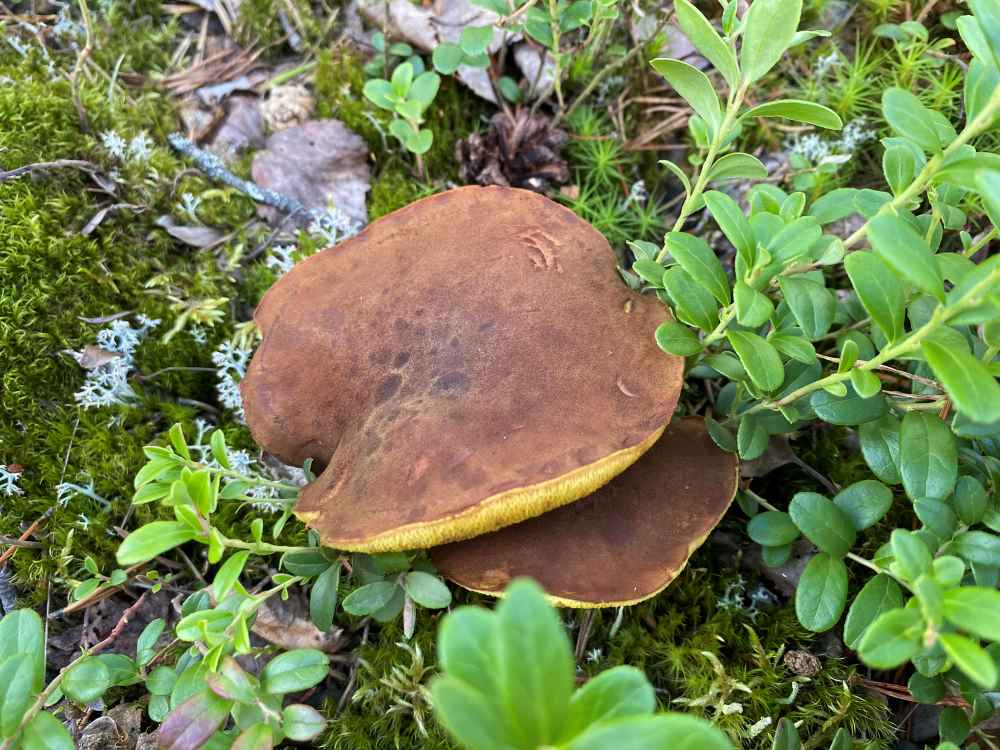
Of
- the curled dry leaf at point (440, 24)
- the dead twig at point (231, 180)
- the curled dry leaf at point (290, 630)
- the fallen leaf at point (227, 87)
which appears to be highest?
the curled dry leaf at point (440, 24)

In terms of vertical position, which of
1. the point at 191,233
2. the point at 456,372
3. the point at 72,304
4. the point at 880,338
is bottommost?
the point at 72,304

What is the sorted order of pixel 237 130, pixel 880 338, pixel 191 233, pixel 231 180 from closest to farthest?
pixel 880 338
pixel 191 233
pixel 231 180
pixel 237 130

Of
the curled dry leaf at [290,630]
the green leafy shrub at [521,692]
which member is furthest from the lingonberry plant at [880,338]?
the curled dry leaf at [290,630]

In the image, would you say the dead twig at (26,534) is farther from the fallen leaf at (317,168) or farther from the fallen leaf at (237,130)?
the fallen leaf at (237,130)

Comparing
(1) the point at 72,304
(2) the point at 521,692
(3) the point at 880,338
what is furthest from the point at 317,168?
(2) the point at 521,692

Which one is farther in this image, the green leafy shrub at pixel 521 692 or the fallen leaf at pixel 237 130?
the fallen leaf at pixel 237 130

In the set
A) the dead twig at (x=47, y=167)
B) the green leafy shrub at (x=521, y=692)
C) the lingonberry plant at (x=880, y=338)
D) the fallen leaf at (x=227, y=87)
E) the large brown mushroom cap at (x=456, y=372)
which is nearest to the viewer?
the green leafy shrub at (x=521, y=692)

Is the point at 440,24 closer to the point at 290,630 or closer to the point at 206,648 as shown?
the point at 290,630
